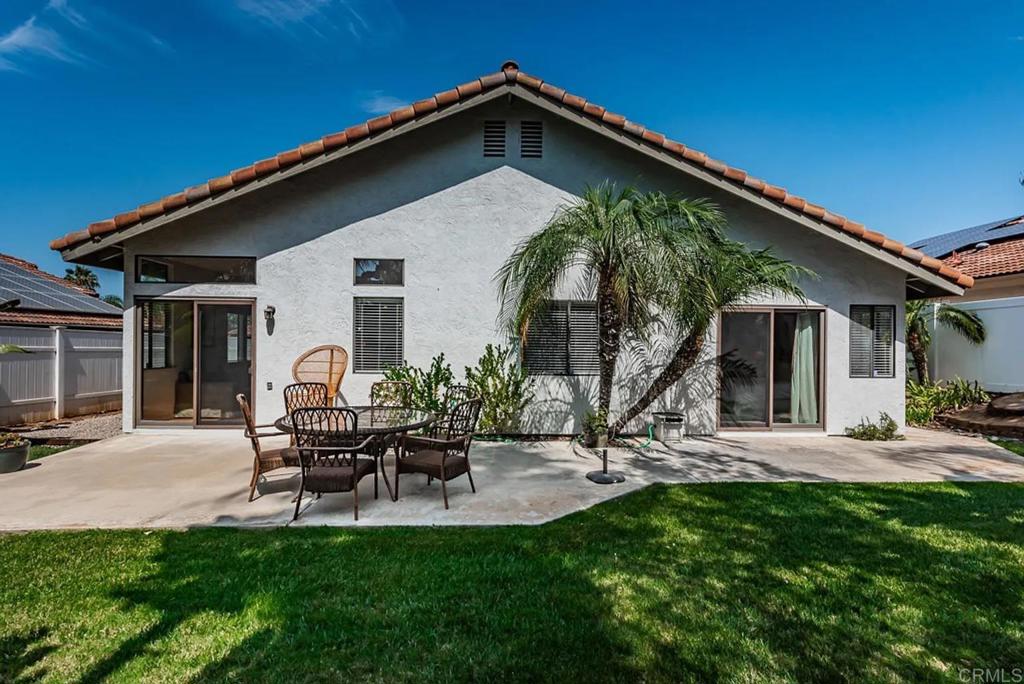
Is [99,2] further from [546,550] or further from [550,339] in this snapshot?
[546,550]

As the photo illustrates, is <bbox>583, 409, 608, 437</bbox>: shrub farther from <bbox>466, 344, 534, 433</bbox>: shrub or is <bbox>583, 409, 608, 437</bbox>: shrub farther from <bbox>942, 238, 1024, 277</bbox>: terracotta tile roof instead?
<bbox>942, 238, 1024, 277</bbox>: terracotta tile roof

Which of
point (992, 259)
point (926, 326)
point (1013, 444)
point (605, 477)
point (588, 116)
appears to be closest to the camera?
point (605, 477)

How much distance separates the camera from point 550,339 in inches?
345

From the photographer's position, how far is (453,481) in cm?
593

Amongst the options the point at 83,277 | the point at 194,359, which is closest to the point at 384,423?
the point at 194,359

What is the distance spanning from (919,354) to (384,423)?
41.0ft

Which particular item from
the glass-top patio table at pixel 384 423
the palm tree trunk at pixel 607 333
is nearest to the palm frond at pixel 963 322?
the palm tree trunk at pixel 607 333

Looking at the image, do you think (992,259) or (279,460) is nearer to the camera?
(279,460)

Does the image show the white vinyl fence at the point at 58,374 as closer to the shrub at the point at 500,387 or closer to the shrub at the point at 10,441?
the shrub at the point at 10,441

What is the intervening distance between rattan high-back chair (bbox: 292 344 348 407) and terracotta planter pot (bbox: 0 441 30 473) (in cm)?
349

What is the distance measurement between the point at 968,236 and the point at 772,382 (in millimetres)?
16806

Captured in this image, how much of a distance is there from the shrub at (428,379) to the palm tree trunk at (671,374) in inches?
126

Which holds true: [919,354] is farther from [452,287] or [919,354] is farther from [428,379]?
[428,379]

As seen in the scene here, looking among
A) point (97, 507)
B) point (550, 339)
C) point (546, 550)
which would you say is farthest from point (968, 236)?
point (97, 507)
